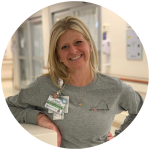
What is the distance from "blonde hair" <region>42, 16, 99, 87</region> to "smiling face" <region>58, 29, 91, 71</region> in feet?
0.13

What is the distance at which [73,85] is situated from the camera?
1.64m

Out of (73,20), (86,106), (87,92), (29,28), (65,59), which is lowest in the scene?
(86,106)

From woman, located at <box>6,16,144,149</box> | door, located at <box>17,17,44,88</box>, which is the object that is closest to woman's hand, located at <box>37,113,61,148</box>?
woman, located at <box>6,16,144,149</box>

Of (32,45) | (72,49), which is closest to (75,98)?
(72,49)

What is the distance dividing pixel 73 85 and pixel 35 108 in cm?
38

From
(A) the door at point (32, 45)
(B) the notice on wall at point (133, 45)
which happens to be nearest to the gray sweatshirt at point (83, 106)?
(B) the notice on wall at point (133, 45)

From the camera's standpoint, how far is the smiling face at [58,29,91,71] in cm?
154

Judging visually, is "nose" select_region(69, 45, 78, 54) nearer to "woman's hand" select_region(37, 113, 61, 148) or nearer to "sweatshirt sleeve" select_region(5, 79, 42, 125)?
"sweatshirt sleeve" select_region(5, 79, 42, 125)

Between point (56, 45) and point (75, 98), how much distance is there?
0.45m

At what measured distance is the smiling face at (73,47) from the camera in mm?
1540

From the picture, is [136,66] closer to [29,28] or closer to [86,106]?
[86,106]

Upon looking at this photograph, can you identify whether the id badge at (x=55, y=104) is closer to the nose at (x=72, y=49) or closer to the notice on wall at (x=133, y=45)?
the nose at (x=72, y=49)

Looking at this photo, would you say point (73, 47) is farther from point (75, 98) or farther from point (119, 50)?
point (119, 50)

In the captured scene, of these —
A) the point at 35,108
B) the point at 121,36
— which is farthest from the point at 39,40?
the point at 35,108
